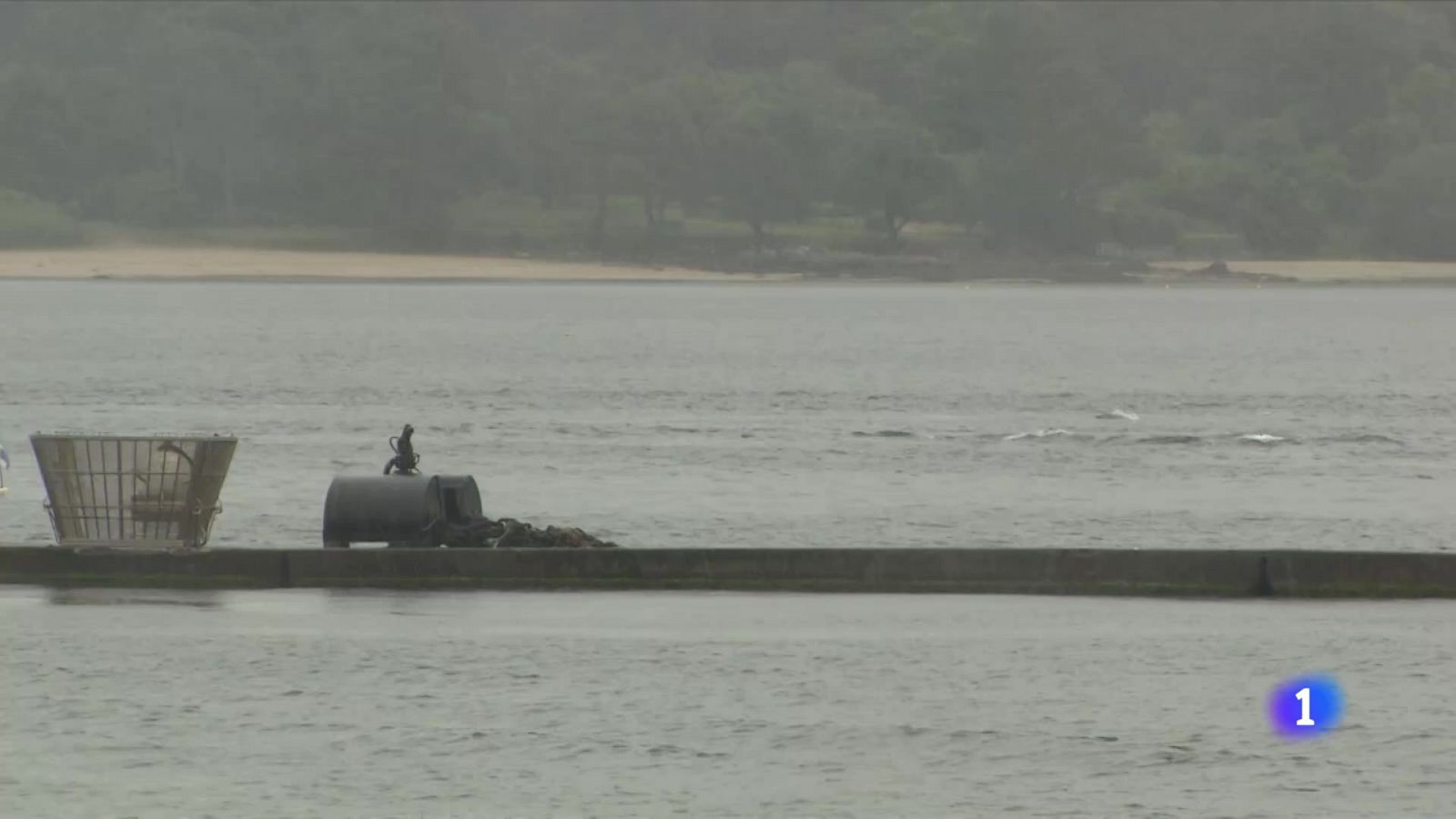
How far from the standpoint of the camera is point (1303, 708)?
40.9 feet

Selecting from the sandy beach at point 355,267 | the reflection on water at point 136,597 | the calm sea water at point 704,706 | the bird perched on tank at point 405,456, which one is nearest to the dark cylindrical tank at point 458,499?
the bird perched on tank at point 405,456

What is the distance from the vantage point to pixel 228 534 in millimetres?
24484

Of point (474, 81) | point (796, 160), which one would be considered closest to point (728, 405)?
point (796, 160)

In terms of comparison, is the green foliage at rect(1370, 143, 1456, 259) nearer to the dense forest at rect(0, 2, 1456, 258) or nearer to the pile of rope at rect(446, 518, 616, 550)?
the dense forest at rect(0, 2, 1456, 258)

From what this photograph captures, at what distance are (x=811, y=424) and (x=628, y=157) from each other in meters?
130

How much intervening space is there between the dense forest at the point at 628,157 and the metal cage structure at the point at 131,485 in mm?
154696

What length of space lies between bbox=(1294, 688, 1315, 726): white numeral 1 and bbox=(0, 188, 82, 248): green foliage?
167m

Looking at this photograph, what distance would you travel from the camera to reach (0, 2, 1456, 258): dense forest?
171 meters

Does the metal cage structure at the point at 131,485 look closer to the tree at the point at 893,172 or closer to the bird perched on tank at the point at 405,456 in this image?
the bird perched on tank at the point at 405,456

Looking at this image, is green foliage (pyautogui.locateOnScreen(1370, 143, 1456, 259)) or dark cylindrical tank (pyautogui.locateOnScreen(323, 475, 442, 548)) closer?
dark cylindrical tank (pyautogui.locateOnScreen(323, 475, 442, 548))

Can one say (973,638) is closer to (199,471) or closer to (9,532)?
(199,471)

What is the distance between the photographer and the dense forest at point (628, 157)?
171m

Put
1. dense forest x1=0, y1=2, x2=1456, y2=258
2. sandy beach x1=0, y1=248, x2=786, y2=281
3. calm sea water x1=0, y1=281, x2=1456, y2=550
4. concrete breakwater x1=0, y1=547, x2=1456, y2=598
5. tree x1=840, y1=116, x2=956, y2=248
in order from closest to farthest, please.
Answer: concrete breakwater x1=0, y1=547, x2=1456, y2=598 < calm sea water x1=0, y1=281, x2=1456, y2=550 < tree x1=840, y1=116, x2=956, y2=248 < dense forest x1=0, y1=2, x2=1456, y2=258 < sandy beach x1=0, y1=248, x2=786, y2=281

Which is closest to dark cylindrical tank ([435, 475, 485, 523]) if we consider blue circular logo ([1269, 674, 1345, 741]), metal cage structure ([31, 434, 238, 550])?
metal cage structure ([31, 434, 238, 550])
